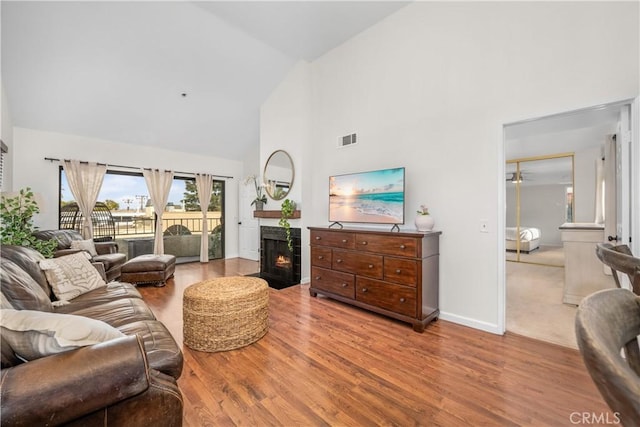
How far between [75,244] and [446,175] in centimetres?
517

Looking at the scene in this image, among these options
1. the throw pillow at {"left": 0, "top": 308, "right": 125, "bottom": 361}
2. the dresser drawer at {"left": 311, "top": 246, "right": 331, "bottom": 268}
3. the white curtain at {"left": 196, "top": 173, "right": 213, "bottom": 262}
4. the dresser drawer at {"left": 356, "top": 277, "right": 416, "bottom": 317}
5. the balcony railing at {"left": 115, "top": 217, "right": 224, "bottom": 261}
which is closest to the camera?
the throw pillow at {"left": 0, "top": 308, "right": 125, "bottom": 361}

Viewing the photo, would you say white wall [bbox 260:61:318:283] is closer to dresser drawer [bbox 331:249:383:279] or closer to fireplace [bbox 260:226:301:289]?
fireplace [bbox 260:226:301:289]

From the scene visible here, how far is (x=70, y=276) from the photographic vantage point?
2.26 metres

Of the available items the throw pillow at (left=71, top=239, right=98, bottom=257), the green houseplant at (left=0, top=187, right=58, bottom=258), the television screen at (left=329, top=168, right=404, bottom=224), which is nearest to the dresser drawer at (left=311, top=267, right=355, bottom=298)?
the television screen at (left=329, top=168, right=404, bottom=224)

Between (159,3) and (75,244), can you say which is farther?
(75,244)

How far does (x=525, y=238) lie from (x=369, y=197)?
472cm

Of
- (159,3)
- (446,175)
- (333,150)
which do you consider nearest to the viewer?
(446,175)

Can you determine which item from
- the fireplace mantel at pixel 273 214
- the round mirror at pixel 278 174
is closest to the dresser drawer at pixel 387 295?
the fireplace mantel at pixel 273 214

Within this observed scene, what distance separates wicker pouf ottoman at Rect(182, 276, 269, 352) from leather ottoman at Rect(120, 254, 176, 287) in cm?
222

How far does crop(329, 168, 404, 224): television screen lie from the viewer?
2943 millimetres

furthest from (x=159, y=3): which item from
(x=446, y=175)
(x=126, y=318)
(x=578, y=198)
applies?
(x=578, y=198)

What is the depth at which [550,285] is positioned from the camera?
390 centimetres

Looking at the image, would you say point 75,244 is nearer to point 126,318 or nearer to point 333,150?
point 126,318

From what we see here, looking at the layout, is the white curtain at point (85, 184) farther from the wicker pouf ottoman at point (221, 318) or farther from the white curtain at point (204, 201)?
the wicker pouf ottoman at point (221, 318)
